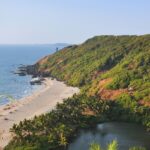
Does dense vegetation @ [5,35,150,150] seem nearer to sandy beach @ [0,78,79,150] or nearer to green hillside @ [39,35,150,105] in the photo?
green hillside @ [39,35,150,105]

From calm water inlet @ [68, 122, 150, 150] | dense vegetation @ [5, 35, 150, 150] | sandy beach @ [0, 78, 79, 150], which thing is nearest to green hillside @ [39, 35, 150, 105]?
dense vegetation @ [5, 35, 150, 150]

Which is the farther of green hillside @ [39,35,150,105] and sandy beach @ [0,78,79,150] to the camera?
green hillside @ [39,35,150,105]

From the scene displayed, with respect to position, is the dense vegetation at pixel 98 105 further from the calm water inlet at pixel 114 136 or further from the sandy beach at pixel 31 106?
the sandy beach at pixel 31 106

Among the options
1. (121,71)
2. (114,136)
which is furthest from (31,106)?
(121,71)

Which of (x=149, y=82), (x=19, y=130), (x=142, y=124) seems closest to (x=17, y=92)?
(x=149, y=82)

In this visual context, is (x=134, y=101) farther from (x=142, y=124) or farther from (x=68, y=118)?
(x=68, y=118)

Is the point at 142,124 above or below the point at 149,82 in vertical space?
below

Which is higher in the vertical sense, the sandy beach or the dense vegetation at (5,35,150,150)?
the dense vegetation at (5,35,150,150)
